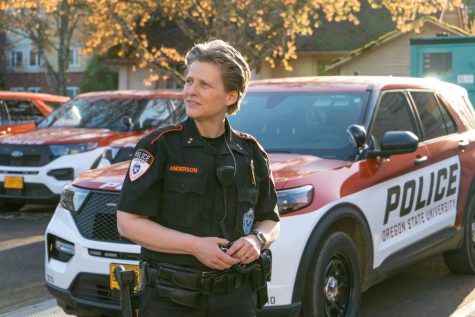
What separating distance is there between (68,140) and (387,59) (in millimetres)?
→ 17703

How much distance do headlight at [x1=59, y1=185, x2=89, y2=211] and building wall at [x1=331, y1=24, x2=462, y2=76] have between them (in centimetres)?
2132

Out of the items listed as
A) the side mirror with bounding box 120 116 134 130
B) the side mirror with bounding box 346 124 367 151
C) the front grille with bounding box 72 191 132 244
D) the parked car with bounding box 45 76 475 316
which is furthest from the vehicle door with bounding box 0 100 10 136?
the side mirror with bounding box 346 124 367 151

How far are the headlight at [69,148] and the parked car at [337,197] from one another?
4536 mm

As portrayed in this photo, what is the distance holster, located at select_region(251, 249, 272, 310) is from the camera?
3107 mm

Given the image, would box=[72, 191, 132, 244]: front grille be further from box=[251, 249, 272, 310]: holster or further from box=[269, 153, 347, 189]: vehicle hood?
box=[251, 249, 272, 310]: holster

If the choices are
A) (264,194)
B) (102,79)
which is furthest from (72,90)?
(264,194)

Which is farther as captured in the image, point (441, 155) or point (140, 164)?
point (441, 155)

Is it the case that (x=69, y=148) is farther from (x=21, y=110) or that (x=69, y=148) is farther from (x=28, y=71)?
(x=28, y=71)

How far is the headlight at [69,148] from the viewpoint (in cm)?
1045

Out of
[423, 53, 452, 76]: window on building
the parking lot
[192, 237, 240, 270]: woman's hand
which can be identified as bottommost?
the parking lot

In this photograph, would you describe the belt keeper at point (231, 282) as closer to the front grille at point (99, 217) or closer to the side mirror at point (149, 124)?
the front grille at point (99, 217)

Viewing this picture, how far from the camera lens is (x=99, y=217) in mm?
5043

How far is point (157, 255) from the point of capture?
9.95 ft

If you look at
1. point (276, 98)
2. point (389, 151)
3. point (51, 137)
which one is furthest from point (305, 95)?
point (51, 137)
